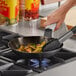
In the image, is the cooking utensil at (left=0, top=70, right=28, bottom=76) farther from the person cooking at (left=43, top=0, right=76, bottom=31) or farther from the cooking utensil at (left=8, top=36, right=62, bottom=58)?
the person cooking at (left=43, top=0, right=76, bottom=31)

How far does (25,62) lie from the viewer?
0.98 metres

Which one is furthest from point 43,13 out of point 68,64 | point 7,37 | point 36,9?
point 68,64

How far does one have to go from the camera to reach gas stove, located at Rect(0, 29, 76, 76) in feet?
2.88

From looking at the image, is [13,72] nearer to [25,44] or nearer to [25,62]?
[25,62]

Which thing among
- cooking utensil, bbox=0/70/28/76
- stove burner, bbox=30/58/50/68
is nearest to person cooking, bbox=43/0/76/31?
stove burner, bbox=30/58/50/68

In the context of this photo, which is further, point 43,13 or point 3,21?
point 43,13

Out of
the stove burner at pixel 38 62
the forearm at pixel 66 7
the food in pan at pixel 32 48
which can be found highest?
the forearm at pixel 66 7

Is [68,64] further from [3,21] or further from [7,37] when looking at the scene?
[3,21]

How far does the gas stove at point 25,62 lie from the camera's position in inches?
34.6

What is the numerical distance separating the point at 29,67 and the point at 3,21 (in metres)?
0.51

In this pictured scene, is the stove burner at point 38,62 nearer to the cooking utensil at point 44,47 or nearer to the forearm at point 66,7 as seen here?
the cooking utensil at point 44,47

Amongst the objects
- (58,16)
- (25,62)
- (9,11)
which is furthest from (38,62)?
(9,11)

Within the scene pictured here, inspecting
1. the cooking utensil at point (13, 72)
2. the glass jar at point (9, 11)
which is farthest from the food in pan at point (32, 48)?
the glass jar at point (9, 11)

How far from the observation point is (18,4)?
1410mm
